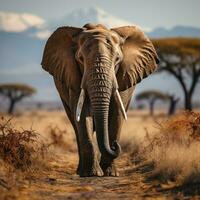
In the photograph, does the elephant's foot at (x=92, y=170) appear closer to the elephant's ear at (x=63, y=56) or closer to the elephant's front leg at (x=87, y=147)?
the elephant's front leg at (x=87, y=147)

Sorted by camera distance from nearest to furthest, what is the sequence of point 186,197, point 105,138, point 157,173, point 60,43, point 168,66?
point 186,197 < point 105,138 < point 157,173 < point 60,43 < point 168,66

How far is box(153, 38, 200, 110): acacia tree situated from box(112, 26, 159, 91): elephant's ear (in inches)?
1184

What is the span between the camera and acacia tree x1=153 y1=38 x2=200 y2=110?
44.1m

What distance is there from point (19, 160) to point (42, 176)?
581mm

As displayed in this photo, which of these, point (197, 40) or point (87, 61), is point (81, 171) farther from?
point (197, 40)

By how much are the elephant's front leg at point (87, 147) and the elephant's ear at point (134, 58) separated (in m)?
0.95

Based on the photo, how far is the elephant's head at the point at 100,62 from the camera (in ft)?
37.4

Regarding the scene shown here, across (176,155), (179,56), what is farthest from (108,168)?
(179,56)

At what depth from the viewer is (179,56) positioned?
44.8 meters

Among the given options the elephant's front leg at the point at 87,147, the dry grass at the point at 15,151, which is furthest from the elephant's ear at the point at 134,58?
the dry grass at the point at 15,151

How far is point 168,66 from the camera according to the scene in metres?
44.4

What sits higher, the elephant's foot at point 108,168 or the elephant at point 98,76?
the elephant at point 98,76

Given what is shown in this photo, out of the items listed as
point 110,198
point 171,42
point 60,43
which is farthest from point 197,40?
point 110,198

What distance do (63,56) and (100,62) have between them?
174cm
